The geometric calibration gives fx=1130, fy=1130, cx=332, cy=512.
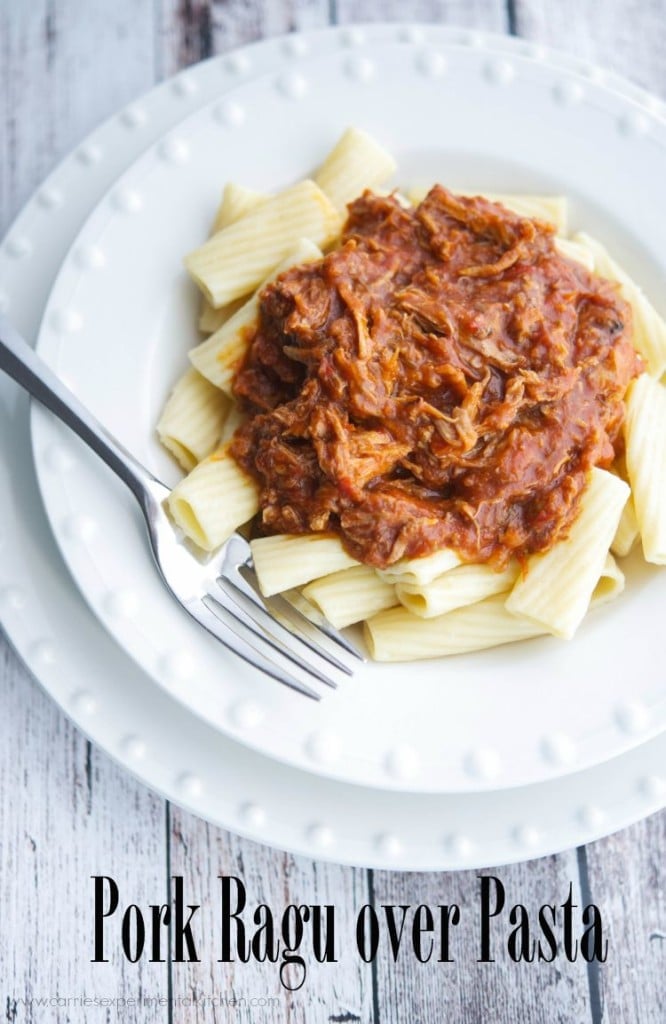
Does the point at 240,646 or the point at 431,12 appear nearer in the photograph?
the point at 240,646

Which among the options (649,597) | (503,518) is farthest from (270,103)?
(649,597)

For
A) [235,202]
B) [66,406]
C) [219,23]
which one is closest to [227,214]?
[235,202]

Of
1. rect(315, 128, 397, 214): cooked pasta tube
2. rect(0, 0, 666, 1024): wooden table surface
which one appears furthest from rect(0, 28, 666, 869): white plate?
rect(315, 128, 397, 214): cooked pasta tube

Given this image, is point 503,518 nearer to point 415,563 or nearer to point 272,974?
point 415,563

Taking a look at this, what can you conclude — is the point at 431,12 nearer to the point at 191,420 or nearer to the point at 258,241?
the point at 258,241

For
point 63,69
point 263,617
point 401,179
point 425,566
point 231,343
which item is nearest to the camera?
point 425,566

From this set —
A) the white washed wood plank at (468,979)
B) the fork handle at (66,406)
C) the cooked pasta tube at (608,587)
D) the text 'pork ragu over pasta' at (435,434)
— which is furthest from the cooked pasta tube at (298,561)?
the white washed wood plank at (468,979)
